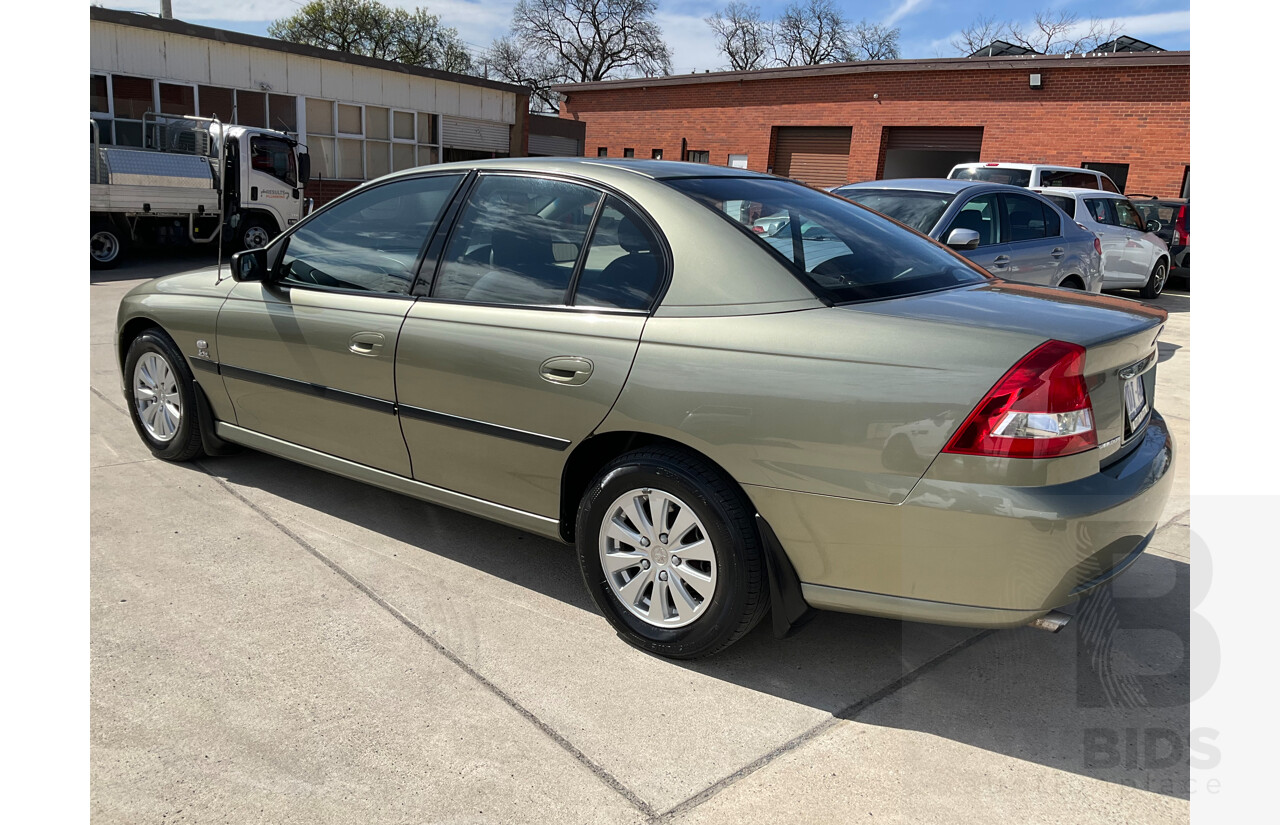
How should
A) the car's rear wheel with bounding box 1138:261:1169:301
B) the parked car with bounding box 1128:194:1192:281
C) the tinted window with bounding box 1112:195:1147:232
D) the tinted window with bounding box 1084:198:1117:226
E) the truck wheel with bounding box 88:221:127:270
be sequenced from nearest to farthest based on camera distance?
1. the tinted window with bounding box 1084:198:1117:226
2. the tinted window with bounding box 1112:195:1147:232
3. the car's rear wheel with bounding box 1138:261:1169:301
4. the truck wheel with bounding box 88:221:127:270
5. the parked car with bounding box 1128:194:1192:281

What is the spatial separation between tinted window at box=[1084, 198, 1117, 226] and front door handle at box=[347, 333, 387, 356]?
12037mm

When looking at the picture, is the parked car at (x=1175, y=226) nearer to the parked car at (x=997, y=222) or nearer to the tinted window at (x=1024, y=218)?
the parked car at (x=997, y=222)

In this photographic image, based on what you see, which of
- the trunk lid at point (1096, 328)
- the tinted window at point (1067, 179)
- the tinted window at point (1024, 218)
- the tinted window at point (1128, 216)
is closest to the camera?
the trunk lid at point (1096, 328)

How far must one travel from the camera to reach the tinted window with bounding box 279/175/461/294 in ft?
12.3

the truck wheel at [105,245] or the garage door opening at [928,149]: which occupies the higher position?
the garage door opening at [928,149]

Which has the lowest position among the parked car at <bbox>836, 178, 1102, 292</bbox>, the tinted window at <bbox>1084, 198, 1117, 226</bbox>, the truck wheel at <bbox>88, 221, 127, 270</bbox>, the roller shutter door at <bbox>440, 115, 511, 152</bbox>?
the parked car at <bbox>836, 178, 1102, 292</bbox>

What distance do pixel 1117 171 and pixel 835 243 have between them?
19.4m

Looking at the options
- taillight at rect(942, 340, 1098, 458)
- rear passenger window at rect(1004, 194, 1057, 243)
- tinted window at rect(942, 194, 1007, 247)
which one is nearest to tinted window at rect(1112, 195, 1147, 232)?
rear passenger window at rect(1004, 194, 1057, 243)

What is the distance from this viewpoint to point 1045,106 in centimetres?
2011

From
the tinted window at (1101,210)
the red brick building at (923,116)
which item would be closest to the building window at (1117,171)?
the red brick building at (923,116)

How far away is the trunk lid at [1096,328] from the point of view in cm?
256

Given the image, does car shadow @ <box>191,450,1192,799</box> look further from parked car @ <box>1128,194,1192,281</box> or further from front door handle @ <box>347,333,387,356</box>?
parked car @ <box>1128,194,1192,281</box>
